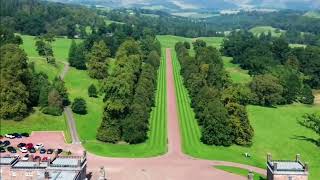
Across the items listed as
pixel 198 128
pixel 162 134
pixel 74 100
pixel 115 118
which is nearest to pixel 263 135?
pixel 198 128

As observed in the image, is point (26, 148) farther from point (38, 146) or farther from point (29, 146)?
point (38, 146)

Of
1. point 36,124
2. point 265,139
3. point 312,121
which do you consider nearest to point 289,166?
point 265,139

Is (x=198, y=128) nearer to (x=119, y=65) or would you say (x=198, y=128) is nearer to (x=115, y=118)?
(x=115, y=118)

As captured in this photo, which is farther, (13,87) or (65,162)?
(13,87)

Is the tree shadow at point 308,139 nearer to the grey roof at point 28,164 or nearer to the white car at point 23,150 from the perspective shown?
the white car at point 23,150

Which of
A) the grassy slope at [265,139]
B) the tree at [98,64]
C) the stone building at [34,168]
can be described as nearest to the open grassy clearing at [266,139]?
the grassy slope at [265,139]
